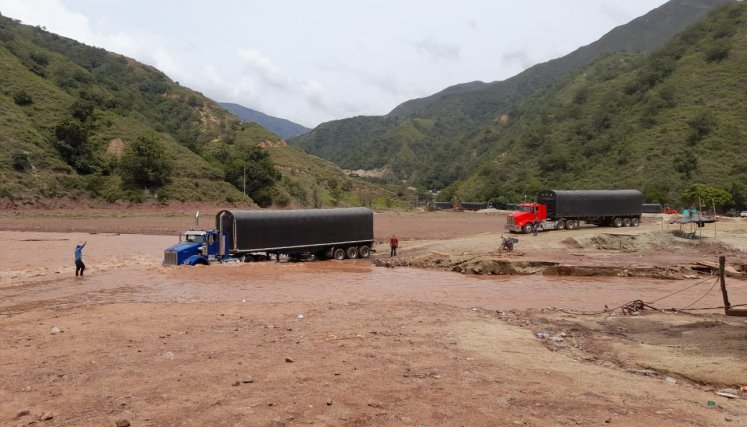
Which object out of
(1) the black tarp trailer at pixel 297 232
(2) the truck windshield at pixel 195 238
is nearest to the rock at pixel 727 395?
(1) the black tarp trailer at pixel 297 232

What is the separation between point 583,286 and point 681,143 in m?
71.8

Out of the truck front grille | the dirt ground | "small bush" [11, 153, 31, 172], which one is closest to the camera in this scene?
the dirt ground

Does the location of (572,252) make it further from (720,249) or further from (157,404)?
(157,404)

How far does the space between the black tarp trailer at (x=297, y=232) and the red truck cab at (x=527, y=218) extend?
1256 centimetres

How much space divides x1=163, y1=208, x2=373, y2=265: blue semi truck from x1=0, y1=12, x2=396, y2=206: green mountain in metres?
49.6

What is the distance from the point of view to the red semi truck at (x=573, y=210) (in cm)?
3753

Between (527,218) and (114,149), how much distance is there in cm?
7045

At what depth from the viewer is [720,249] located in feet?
100

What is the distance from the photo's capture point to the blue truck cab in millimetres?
23469

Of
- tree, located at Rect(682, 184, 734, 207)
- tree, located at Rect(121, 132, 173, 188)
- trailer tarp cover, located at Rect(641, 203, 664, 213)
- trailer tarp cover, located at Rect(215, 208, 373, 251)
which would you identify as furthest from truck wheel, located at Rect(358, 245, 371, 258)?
trailer tarp cover, located at Rect(641, 203, 664, 213)

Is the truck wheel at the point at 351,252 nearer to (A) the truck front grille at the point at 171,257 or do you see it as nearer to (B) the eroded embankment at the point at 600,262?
(B) the eroded embankment at the point at 600,262

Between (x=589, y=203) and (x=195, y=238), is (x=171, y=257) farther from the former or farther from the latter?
(x=589, y=203)

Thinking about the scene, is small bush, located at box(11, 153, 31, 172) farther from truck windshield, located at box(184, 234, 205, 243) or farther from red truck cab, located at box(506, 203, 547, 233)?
red truck cab, located at box(506, 203, 547, 233)

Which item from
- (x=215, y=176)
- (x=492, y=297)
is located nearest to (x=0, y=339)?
(x=492, y=297)
